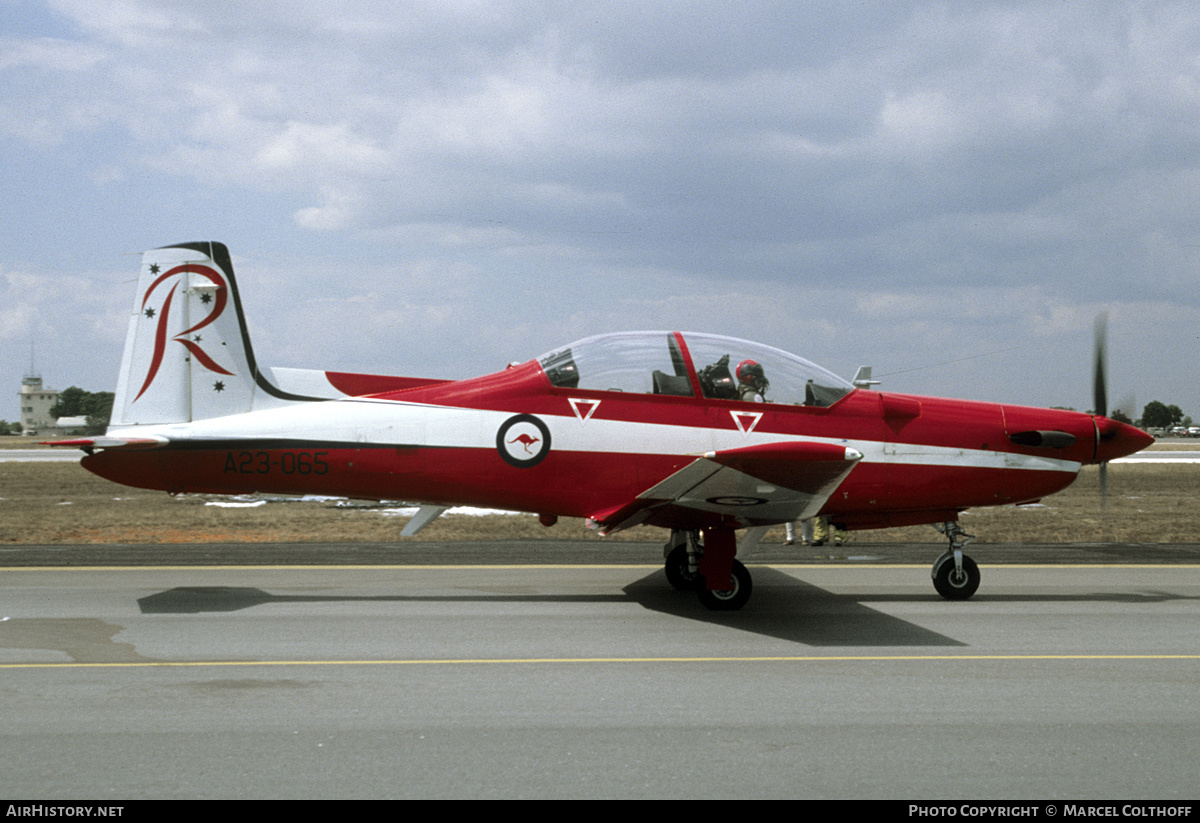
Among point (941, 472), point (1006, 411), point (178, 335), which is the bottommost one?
point (941, 472)

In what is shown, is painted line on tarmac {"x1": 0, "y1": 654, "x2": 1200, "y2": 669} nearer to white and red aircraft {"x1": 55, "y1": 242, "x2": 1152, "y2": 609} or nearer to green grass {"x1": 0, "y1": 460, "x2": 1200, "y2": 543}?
white and red aircraft {"x1": 55, "y1": 242, "x2": 1152, "y2": 609}

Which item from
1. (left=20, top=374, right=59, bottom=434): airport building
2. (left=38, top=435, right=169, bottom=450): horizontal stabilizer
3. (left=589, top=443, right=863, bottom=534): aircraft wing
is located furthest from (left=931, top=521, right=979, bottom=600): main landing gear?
(left=20, top=374, right=59, bottom=434): airport building

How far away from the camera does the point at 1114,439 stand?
916 centimetres

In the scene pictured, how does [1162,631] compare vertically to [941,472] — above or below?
below

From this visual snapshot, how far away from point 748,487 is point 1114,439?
432 centimetres

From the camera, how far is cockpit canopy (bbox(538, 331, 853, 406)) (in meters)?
8.62

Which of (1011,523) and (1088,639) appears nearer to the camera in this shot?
(1088,639)

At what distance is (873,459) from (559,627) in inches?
136

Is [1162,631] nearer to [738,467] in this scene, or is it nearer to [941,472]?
[941,472]

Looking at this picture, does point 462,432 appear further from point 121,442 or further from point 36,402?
point 36,402

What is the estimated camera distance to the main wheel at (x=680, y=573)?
31.2ft

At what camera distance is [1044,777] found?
416 cm

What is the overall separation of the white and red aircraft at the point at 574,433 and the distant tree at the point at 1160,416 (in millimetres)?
141741

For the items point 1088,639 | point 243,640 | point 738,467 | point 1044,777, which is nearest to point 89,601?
point 243,640
